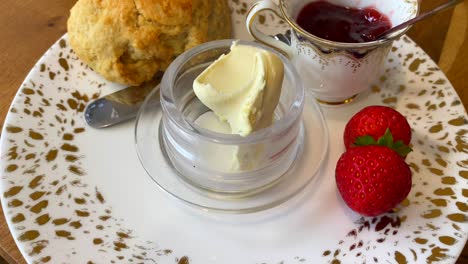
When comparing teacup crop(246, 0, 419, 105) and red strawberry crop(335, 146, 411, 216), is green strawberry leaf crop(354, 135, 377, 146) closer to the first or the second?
red strawberry crop(335, 146, 411, 216)

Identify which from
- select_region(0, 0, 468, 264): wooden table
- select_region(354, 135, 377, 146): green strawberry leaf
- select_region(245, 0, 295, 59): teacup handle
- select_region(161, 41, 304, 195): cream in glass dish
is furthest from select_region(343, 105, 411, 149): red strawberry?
select_region(0, 0, 468, 264): wooden table

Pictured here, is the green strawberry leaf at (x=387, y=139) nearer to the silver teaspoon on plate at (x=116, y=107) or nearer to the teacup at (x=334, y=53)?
the teacup at (x=334, y=53)

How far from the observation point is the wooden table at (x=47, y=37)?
4.26 feet

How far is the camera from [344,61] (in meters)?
1.05

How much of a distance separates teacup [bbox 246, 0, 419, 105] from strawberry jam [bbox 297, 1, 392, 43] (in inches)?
0.7

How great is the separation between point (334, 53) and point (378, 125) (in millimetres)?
171

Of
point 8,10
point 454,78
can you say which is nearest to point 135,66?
point 8,10

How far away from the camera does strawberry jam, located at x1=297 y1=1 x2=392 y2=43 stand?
1.10 meters

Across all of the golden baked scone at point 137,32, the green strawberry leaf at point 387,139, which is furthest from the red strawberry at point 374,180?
the golden baked scone at point 137,32

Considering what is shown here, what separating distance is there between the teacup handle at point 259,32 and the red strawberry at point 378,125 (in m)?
0.23

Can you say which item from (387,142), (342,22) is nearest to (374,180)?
(387,142)

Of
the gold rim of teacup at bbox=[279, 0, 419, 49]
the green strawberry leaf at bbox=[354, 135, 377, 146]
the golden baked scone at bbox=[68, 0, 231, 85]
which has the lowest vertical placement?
the green strawberry leaf at bbox=[354, 135, 377, 146]

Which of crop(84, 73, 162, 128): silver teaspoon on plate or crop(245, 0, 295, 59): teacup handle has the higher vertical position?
crop(245, 0, 295, 59): teacup handle

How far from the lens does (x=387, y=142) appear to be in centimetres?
95
